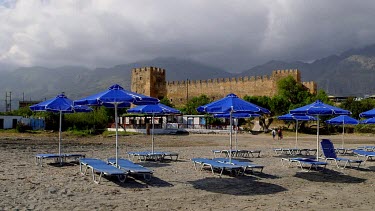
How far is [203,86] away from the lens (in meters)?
68.6

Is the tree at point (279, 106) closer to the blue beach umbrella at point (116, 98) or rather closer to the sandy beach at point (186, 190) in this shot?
the sandy beach at point (186, 190)

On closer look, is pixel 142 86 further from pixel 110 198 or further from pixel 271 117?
pixel 110 198

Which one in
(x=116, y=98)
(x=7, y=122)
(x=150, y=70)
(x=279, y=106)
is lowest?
(x=7, y=122)

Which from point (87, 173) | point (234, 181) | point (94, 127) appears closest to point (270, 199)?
point (234, 181)

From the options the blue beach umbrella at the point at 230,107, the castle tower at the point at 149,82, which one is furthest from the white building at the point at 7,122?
the blue beach umbrella at the point at 230,107

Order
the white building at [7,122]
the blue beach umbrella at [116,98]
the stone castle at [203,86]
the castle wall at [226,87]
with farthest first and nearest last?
the stone castle at [203,86] < the castle wall at [226,87] < the white building at [7,122] < the blue beach umbrella at [116,98]

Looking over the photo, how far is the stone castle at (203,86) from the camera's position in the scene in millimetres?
60625

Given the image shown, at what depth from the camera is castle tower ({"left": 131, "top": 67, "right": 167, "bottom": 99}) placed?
230ft

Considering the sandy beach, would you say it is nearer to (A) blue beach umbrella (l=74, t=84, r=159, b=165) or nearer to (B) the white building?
(A) blue beach umbrella (l=74, t=84, r=159, b=165)

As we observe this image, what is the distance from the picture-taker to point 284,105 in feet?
150

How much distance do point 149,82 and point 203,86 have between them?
900cm

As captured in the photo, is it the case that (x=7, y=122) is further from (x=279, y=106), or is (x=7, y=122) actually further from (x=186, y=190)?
(x=186, y=190)

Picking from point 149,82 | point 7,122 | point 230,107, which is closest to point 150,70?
point 149,82

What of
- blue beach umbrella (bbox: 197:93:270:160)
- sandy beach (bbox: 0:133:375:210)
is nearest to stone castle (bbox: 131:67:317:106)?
blue beach umbrella (bbox: 197:93:270:160)
